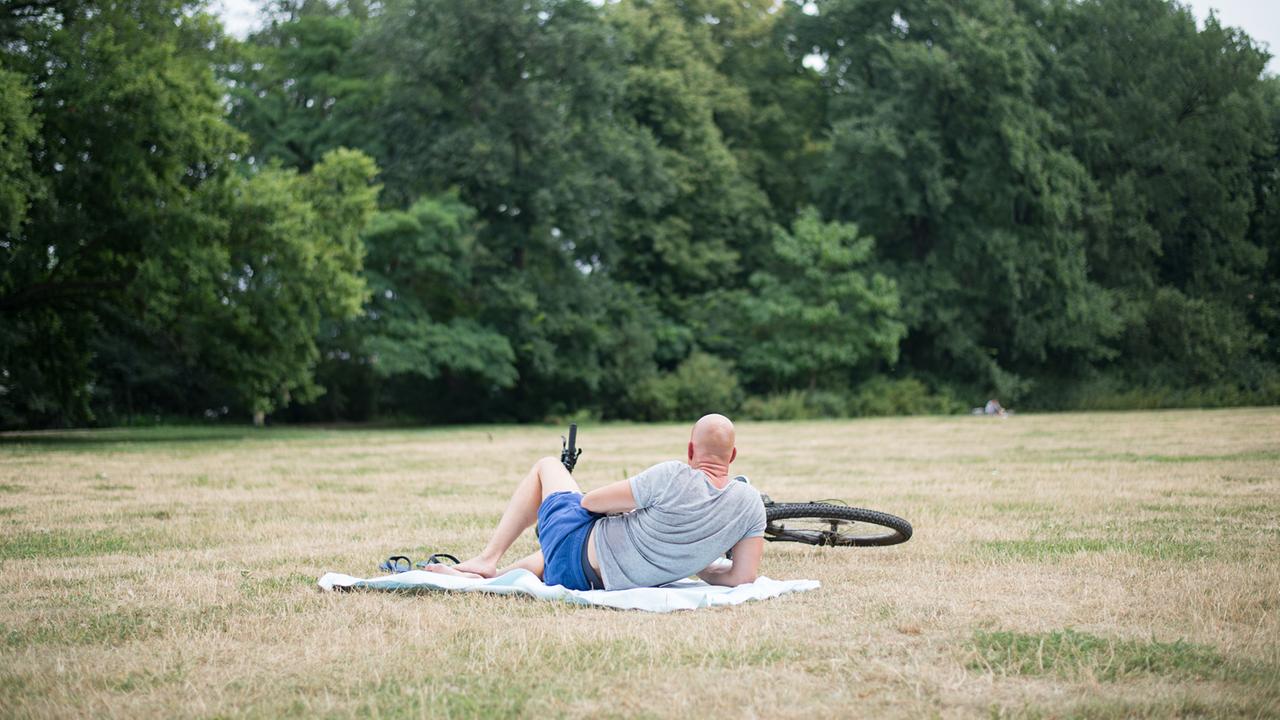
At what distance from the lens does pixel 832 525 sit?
8.30 m

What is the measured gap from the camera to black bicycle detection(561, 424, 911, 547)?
7.70m

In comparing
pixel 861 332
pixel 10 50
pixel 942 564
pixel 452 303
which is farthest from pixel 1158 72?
pixel 942 564

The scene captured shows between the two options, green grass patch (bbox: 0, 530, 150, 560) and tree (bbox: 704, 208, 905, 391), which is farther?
tree (bbox: 704, 208, 905, 391)

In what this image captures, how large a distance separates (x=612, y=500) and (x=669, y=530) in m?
0.38

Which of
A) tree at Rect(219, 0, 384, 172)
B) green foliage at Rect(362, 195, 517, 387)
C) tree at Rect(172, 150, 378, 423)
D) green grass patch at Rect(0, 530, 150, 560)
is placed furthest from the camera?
tree at Rect(219, 0, 384, 172)

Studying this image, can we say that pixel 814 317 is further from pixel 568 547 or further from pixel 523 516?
pixel 568 547

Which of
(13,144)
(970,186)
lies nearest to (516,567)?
(13,144)

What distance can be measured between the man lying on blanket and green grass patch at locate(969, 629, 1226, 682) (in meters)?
1.69

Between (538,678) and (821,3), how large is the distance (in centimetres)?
4346

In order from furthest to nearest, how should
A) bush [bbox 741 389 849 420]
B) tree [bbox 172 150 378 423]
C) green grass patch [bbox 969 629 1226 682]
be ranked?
bush [bbox 741 389 849 420] → tree [bbox 172 150 378 423] → green grass patch [bbox 969 629 1226 682]

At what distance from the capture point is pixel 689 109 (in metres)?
43.2

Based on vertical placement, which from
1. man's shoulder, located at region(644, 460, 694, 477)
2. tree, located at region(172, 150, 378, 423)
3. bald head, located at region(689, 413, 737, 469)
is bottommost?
man's shoulder, located at region(644, 460, 694, 477)

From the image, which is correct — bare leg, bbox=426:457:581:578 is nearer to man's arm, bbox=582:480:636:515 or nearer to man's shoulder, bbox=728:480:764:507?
man's arm, bbox=582:480:636:515

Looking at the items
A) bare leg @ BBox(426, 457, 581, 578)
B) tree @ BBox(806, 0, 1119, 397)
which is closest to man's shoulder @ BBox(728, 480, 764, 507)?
bare leg @ BBox(426, 457, 581, 578)
